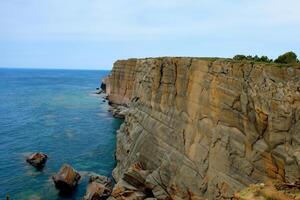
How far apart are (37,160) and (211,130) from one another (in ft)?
106

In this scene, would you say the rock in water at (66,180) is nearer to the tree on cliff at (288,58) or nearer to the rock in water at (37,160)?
the rock in water at (37,160)

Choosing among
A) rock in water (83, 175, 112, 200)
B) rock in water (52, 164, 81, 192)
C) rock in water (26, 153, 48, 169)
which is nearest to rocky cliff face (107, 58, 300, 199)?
rock in water (83, 175, 112, 200)

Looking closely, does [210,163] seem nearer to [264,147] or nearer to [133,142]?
[264,147]

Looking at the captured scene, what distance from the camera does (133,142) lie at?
149ft

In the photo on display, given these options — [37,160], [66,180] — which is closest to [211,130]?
[66,180]

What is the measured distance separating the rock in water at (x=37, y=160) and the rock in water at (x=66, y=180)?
8.15 meters

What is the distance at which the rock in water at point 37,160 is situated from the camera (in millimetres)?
50438

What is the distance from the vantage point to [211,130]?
29.3m

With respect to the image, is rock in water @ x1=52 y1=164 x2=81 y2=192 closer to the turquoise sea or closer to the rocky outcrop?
the turquoise sea

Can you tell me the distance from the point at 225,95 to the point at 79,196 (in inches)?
946

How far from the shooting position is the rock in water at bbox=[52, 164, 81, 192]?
42156 mm

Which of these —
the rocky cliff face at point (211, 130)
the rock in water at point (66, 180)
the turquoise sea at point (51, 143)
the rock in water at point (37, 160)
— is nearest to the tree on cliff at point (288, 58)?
the rocky cliff face at point (211, 130)

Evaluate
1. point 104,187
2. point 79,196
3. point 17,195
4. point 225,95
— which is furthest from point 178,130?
point 17,195

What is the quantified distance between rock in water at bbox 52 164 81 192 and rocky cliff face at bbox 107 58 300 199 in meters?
6.40
